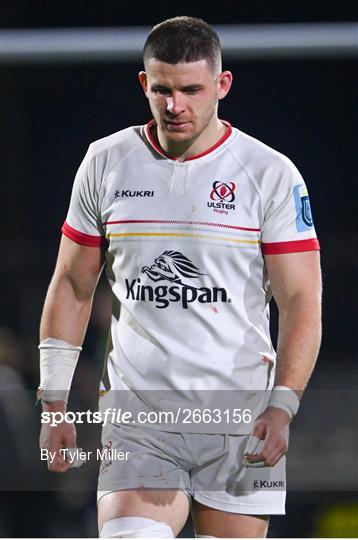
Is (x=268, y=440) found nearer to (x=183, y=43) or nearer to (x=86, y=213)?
(x=86, y=213)

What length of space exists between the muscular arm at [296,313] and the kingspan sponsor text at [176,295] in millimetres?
129

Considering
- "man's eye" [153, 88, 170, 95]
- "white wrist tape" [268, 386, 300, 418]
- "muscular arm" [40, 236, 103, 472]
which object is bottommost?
"white wrist tape" [268, 386, 300, 418]

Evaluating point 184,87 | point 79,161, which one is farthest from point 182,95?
point 79,161

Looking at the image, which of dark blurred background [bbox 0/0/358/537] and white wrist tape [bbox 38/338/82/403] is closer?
white wrist tape [bbox 38/338/82/403]

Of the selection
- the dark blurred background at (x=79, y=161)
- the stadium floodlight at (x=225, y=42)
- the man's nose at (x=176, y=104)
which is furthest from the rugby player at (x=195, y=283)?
the stadium floodlight at (x=225, y=42)

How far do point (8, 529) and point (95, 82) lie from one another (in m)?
1.47

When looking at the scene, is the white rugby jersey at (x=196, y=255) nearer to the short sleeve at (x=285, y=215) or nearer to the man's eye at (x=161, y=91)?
the short sleeve at (x=285, y=215)

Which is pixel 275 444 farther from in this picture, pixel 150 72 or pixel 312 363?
pixel 150 72

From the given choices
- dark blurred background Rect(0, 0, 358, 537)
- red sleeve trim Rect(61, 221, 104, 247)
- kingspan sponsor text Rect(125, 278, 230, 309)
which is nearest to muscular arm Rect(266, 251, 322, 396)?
kingspan sponsor text Rect(125, 278, 230, 309)

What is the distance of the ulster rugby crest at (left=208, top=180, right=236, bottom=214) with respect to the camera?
7.94ft

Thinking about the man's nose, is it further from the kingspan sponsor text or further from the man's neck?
the kingspan sponsor text

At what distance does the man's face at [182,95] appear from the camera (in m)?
2.35

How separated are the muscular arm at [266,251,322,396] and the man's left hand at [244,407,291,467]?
85mm

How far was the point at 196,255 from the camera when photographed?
2.40 m
